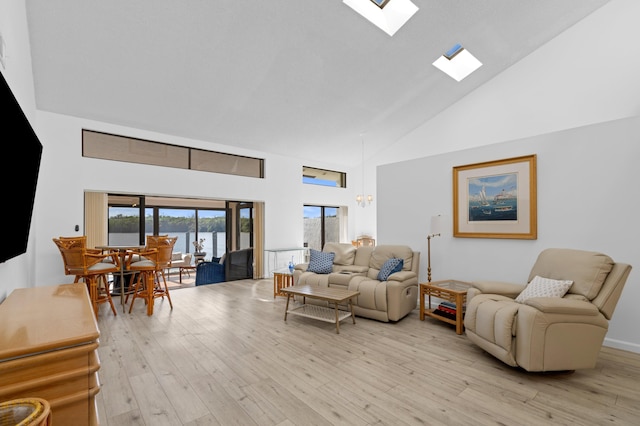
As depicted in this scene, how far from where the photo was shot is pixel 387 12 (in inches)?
173

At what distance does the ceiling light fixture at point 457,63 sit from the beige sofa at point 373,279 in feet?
12.1

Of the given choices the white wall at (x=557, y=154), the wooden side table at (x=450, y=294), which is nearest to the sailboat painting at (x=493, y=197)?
the white wall at (x=557, y=154)

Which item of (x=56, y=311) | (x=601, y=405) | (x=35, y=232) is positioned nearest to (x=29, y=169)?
(x=56, y=311)

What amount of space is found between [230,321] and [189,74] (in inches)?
144

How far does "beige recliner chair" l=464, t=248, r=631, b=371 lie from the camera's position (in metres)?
2.43

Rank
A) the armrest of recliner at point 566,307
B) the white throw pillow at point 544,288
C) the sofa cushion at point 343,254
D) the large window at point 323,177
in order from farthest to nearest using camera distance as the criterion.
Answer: the large window at point 323,177 < the sofa cushion at point 343,254 < the white throw pillow at point 544,288 < the armrest of recliner at point 566,307

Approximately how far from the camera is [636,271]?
309 centimetres

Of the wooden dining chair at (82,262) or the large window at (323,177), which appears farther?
the large window at (323,177)

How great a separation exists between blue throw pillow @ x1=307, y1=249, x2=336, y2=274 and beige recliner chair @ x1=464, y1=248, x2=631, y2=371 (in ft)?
8.25

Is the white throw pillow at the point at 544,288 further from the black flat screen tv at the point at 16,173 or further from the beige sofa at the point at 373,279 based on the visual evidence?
the black flat screen tv at the point at 16,173

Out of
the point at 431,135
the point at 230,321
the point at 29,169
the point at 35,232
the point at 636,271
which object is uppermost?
the point at 431,135

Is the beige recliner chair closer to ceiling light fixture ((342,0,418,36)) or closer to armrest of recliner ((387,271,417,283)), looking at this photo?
armrest of recliner ((387,271,417,283))

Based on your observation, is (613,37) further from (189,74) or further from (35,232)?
(35,232)

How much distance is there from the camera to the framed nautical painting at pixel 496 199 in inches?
147
